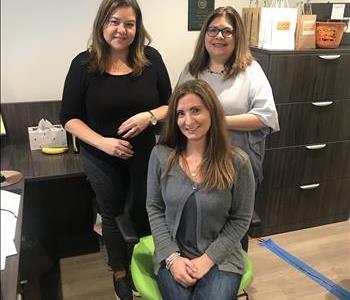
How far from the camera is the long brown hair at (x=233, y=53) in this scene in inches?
67.2

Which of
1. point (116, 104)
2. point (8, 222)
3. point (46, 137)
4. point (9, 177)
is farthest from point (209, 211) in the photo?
point (46, 137)

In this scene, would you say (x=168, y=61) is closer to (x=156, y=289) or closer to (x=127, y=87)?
(x=127, y=87)

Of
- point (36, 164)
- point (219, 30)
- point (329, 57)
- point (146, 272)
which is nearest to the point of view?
point (146, 272)

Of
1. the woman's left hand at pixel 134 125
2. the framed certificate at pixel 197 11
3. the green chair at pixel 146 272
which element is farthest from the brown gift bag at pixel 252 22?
the green chair at pixel 146 272

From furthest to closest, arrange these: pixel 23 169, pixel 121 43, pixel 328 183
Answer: pixel 328 183 → pixel 23 169 → pixel 121 43

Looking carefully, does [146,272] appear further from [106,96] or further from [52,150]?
[52,150]

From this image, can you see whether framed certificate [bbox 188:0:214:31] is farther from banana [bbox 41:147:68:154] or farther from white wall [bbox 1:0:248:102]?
banana [bbox 41:147:68:154]

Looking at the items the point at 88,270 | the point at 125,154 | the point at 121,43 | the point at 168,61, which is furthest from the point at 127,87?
the point at 88,270

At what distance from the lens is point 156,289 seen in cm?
148

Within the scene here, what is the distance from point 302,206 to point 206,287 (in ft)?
4.79

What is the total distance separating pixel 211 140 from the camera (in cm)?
146

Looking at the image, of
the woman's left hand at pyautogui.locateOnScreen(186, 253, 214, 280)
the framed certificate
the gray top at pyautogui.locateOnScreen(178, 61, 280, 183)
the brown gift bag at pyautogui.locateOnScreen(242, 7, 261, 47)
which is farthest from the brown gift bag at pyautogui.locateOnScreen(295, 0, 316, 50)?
the woman's left hand at pyautogui.locateOnScreen(186, 253, 214, 280)

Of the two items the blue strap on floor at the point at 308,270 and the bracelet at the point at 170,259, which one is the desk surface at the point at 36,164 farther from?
the blue strap on floor at the point at 308,270

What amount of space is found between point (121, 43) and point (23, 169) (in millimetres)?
865
